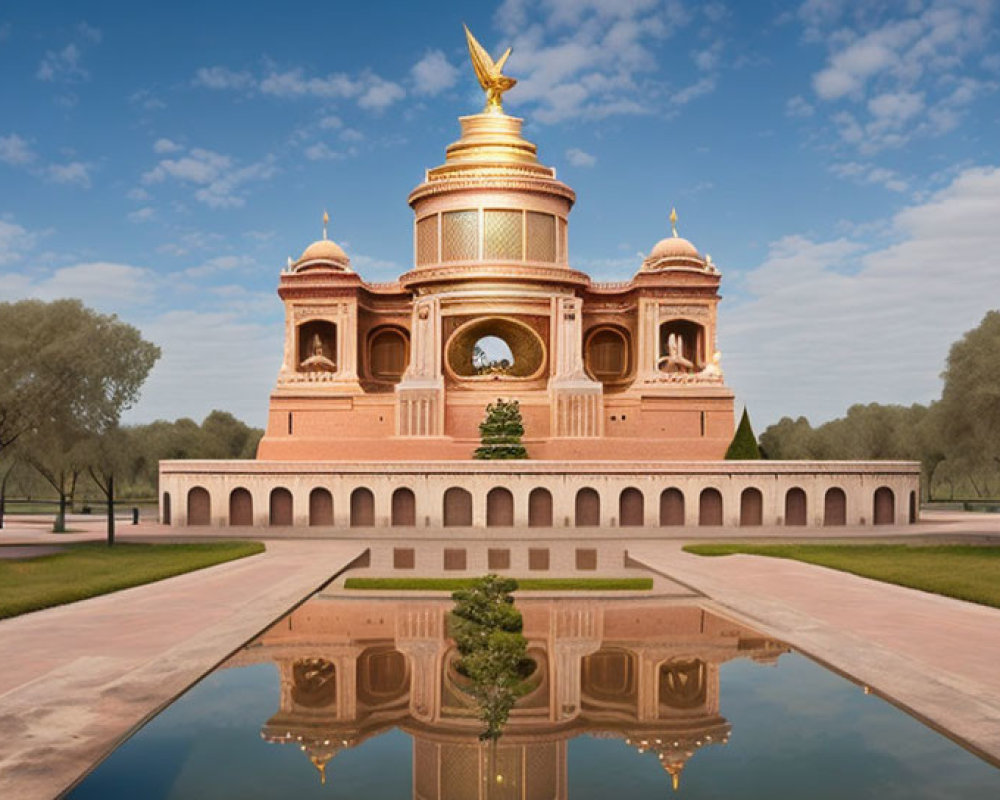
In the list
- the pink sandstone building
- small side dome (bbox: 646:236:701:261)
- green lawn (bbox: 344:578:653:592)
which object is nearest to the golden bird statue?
the pink sandstone building

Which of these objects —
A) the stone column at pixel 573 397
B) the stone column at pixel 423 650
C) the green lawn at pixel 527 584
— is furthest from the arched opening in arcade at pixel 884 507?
the stone column at pixel 423 650

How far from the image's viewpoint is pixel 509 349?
2184 inches

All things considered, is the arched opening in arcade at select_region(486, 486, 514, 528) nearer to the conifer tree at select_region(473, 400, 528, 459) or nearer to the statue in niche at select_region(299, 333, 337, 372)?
the conifer tree at select_region(473, 400, 528, 459)

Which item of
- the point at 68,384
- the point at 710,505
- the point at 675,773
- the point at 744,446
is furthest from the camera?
the point at 744,446

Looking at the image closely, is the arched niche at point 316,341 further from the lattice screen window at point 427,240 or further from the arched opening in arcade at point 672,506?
the arched opening in arcade at point 672,506

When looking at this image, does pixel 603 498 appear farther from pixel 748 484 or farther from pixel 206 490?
pixel 206 490

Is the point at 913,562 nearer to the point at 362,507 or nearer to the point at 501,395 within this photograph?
the point at 362,507

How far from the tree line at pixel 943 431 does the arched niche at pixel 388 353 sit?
1137 inches

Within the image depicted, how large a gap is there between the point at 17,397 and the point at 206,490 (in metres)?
11.1

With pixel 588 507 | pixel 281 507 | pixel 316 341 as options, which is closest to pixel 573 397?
pixel 588 507

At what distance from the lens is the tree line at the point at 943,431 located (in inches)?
1436

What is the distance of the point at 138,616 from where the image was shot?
18719mm

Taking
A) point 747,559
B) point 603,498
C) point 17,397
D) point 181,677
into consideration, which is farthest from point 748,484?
point 181,677

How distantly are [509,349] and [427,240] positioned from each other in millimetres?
8839
